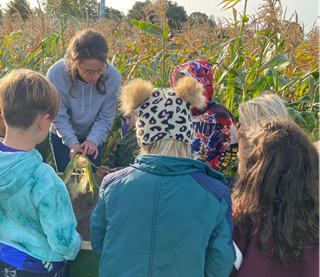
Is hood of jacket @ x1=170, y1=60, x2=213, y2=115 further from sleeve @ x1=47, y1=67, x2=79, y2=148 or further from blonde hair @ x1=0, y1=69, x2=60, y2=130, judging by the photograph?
blonde hair @ x1=0, y1=69, x2=60, y2=130

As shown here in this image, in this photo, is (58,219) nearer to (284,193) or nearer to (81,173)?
(81,173)

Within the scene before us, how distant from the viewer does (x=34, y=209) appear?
3.83 feet

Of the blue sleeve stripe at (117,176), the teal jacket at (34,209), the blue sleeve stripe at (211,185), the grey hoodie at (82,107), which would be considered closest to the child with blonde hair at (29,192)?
the teal jacket at (34,209)

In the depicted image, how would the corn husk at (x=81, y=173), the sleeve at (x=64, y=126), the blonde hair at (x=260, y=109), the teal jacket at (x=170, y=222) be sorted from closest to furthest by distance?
1. the teal jacket at (x=170, y=222)
2. the blonde hair at (x=260, y=109)
3. the corn husk at (x=81, y=173)
4. the sleeve at (x=64, y=126)

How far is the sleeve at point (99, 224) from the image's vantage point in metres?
1.21

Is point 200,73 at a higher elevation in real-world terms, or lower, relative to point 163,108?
higher

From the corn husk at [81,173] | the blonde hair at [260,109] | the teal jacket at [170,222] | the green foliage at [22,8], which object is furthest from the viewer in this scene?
the green foliage at [22,8]

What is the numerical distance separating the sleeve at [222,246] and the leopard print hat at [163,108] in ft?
0.99

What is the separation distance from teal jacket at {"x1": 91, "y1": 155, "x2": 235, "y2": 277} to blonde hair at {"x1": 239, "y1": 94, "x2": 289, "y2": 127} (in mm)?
712

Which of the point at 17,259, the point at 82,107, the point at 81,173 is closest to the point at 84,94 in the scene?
the point at 82,107

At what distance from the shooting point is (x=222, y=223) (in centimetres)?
111

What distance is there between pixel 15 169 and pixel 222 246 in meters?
0.80

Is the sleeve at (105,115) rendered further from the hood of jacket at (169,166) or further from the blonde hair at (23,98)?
the hood of jacket at (169,166)

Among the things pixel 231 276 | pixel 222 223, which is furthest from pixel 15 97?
pixel 231 276
